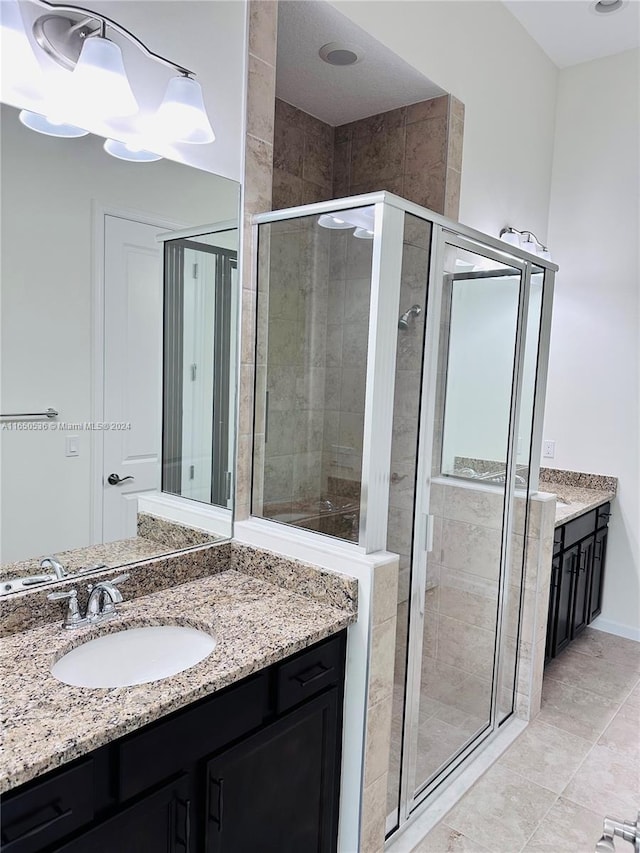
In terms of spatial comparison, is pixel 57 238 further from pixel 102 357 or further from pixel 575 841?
pixel 575 841

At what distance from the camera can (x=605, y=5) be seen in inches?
118

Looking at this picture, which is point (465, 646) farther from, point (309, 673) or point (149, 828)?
point (149, 828)

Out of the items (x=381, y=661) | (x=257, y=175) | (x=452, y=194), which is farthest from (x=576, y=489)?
(x=257, y=175)

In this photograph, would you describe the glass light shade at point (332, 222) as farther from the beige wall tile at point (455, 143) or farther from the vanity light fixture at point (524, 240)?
the vanity light fixture at point (524, 240)

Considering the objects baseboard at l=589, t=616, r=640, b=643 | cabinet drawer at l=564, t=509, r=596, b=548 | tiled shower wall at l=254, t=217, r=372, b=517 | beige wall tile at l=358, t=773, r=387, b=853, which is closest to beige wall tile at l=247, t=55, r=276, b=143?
tiled shower wall at l=254, t=217, r=372, b=517

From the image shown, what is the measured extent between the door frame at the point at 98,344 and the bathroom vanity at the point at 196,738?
298 mm

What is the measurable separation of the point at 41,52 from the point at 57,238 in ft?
1.41

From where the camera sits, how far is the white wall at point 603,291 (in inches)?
141

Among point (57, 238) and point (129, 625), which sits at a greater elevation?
point (57, 238)

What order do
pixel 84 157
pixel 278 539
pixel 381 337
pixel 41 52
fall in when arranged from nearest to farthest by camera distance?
pixel 41 52 → pixel 84 157 → pixel 381 337 → pixel 278 539

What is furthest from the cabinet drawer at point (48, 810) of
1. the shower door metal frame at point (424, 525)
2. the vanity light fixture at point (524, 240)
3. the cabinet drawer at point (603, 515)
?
the cabinet drawer at point (603, 515)

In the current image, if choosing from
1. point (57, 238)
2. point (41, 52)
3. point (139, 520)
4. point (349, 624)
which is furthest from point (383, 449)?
point (41, 52)

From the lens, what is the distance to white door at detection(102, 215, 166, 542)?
1720 mm

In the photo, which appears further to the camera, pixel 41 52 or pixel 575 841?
pixel 575 841
